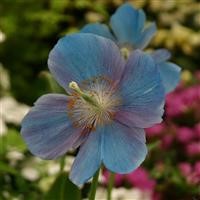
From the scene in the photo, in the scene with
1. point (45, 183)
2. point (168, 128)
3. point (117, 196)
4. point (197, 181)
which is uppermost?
point (45, 183)

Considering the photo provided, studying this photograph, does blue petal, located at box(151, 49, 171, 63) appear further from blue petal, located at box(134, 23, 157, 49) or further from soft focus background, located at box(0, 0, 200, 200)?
soft focus background, located at box(0, 0, 200, 200)

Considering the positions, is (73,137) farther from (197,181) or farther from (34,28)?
(34,28)

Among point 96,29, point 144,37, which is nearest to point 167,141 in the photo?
point 144,37

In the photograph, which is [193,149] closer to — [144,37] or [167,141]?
[167,141]

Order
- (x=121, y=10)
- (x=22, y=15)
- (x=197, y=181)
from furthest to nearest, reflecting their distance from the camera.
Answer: (x=22, y=15), (x=197, y=181), (x=121, y=10)

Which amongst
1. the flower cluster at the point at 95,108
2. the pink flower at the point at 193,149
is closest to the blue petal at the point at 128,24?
the flower cluster at the point at 95,108

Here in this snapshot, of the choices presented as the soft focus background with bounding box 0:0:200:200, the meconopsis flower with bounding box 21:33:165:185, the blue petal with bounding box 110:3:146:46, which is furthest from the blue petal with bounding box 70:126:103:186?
the blue petal with bounding box 110:3:146:46

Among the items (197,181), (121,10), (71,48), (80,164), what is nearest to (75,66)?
(71,48)
